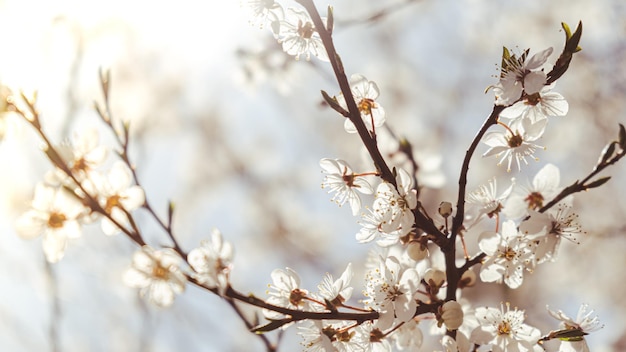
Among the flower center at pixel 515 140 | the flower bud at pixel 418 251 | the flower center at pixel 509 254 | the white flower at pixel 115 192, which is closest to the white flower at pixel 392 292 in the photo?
the flower bud at pixel 418 251

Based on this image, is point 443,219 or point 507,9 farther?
point 507,9

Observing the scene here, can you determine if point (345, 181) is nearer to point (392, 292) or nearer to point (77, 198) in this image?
point (392, 292)

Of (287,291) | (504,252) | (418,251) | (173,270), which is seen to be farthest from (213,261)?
(504,252)

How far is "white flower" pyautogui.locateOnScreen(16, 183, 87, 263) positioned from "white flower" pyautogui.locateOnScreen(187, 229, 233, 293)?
0.15 metres

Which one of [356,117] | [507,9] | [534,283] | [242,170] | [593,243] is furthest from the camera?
[242,170]

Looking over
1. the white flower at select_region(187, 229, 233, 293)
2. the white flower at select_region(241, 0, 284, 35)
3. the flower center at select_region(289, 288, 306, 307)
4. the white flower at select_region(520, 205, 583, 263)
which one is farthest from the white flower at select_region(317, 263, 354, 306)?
the white flower at select_region(241, 0, 284, 35)

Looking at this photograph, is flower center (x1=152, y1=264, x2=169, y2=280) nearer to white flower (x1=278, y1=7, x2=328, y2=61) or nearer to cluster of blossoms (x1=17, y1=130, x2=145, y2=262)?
cluster of blossoms (x1=17, y1=130, x2=145, y2=262)

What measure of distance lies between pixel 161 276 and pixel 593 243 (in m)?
2.51

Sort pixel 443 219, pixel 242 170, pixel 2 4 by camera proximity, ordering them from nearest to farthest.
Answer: pixel 443 219, pixel 2 4, pixel 242 170

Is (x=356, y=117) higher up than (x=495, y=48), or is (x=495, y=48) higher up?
(x=495, y=48)

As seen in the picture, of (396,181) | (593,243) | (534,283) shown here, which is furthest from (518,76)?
(534,283)

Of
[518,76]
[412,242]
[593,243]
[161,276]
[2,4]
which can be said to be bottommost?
[161,276]

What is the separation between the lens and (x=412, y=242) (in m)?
0.68

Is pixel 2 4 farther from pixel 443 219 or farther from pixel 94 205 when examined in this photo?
pixel 443 219
